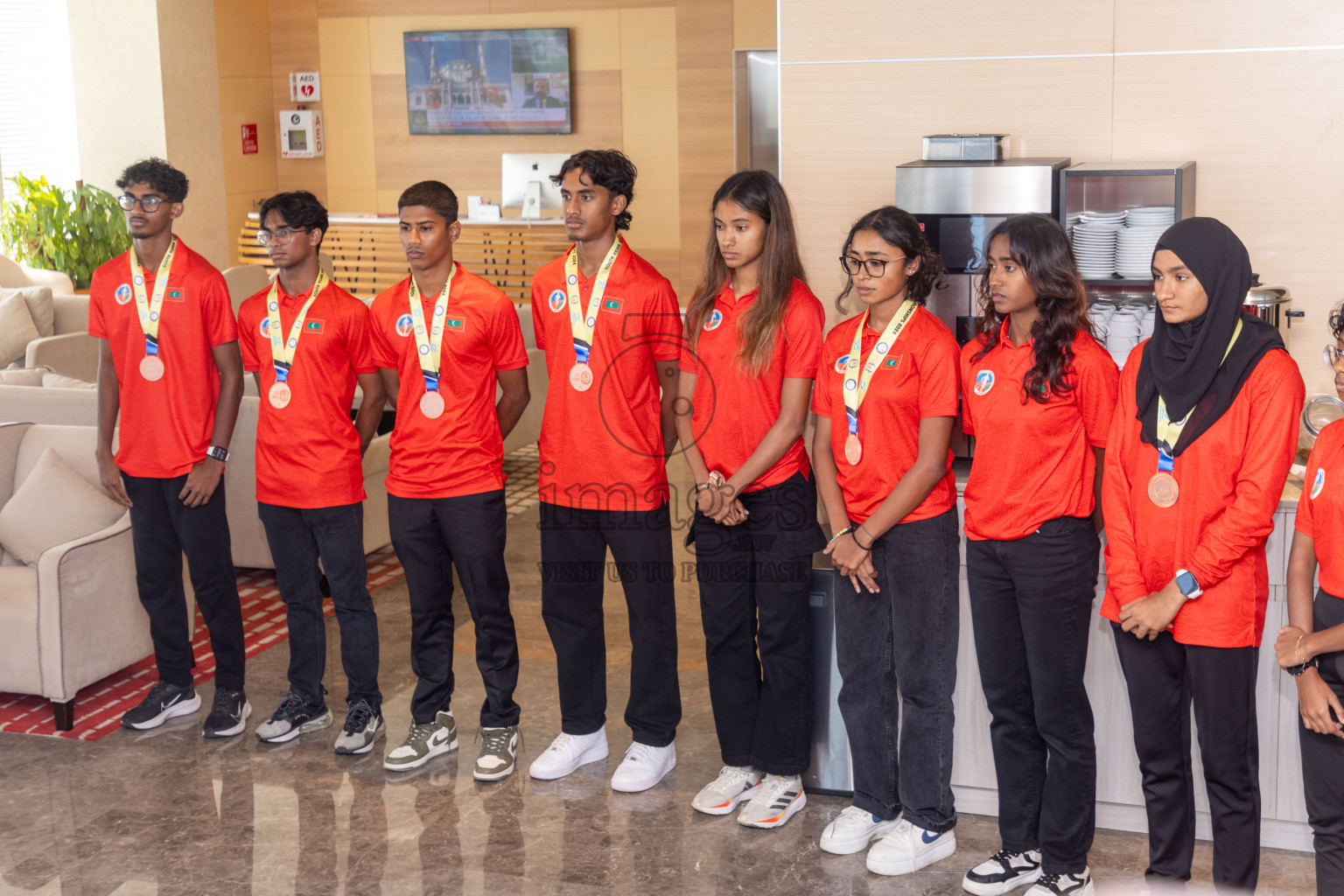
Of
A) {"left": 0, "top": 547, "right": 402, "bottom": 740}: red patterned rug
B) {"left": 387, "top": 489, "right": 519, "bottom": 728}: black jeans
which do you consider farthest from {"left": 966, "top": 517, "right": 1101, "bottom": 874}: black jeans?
{"left": 0, "top": 547, "right": 402, "bottom": 740}: red patterned rug

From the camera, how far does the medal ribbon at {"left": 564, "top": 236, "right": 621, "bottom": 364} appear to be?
11.1ft

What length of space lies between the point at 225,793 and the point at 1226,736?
109 inches

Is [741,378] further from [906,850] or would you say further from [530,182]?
[530,182]

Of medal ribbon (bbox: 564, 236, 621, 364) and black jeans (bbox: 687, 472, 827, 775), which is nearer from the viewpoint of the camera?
black jeans (bbox: 687, 472, 827, 775)

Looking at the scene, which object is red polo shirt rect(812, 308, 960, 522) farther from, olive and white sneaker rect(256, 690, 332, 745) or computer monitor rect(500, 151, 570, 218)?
computer monitor rect(500, 151, 570, 218)

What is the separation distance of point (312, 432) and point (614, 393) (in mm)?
999

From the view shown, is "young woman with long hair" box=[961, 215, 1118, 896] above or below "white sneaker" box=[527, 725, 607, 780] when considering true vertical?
above

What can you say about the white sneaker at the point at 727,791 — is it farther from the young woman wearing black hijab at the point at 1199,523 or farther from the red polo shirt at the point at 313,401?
the red polo shirt at the point at 313,401

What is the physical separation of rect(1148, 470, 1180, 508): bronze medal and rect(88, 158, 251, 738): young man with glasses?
2.76 m

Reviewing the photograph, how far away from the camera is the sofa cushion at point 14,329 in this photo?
767cm

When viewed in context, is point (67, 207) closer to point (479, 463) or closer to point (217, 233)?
point (217, 233)

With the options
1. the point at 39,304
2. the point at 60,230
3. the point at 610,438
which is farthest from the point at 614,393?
the point at 60,230

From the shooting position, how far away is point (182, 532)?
3.93 m

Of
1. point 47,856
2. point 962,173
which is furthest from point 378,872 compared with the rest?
point 962,173
